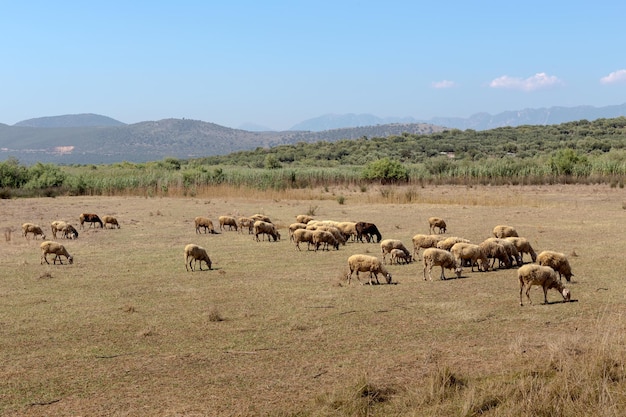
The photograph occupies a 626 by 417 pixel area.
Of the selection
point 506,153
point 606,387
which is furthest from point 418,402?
point 506,153

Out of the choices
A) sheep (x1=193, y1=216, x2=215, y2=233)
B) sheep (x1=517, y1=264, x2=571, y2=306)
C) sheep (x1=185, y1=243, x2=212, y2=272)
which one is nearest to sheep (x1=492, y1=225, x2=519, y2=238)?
sheep (x1=517, y1=264, x2=571, y2=306)

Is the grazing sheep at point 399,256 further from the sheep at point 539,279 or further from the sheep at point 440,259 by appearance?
the sheep at point 539,279

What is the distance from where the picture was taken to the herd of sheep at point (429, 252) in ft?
46.5

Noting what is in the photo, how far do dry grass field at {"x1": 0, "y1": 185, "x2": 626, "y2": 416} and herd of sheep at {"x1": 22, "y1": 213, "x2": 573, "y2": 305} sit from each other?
1.59 feet

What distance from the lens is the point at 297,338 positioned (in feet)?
36.9

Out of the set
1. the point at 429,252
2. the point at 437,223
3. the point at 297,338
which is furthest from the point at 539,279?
the point at 437,223

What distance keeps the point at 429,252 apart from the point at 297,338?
5.96m

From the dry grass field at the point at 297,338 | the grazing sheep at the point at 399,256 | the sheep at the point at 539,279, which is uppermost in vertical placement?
the sheep at the point at 539,279

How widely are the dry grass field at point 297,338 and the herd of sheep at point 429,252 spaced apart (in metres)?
0.49

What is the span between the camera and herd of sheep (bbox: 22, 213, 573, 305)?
14172mm

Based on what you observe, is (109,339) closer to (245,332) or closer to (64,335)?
(64,335)

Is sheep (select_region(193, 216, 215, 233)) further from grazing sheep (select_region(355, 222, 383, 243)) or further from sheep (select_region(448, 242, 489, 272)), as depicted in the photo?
sheep (select_region(448, 242, 489, 272))

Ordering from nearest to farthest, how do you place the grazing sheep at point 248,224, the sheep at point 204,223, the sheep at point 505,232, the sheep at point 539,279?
1. the sheep at point 539,279
2. the sheep at point 505,232
3. the sheep at point 204,223
4. the grazing sheep at point 248,224

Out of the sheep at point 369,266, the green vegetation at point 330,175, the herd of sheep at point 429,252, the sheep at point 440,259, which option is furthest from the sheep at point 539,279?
the green vegetation at point 330,175
